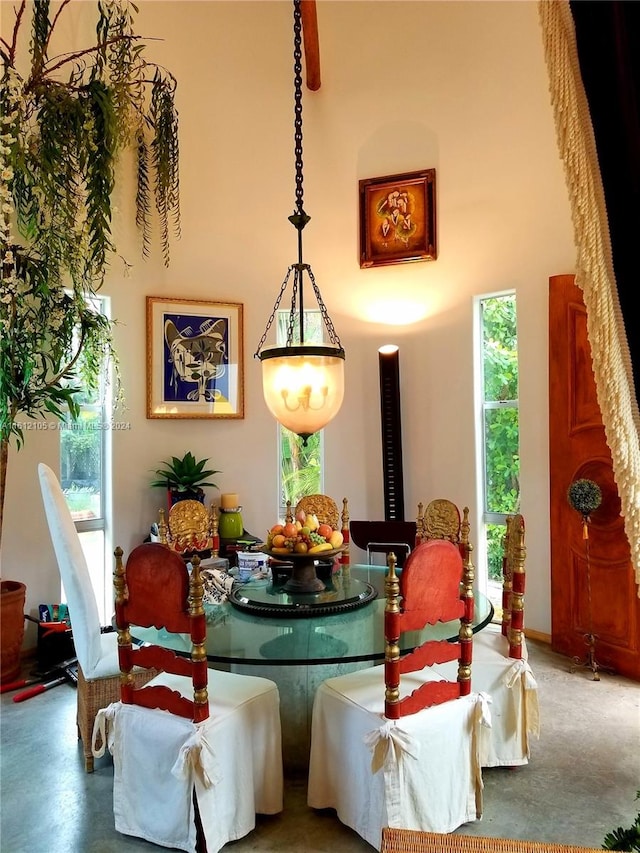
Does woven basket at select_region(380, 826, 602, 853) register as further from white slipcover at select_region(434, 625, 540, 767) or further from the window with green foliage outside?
the window with green foliage outside

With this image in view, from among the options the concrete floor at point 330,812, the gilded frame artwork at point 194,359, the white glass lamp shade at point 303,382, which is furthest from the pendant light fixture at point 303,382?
the gilded frame artwork at point 194,359

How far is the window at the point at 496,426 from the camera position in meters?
4.10

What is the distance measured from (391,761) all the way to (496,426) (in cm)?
281

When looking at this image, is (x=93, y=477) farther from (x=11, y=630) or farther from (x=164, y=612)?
(x=164, y=612)

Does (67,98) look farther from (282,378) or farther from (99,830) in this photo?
(99,830)

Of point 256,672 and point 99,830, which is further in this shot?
point 256,672

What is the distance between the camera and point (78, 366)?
11.6 ft

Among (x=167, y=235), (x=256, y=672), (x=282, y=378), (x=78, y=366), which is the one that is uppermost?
(x=167, y=235)

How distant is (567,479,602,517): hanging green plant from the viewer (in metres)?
3.25

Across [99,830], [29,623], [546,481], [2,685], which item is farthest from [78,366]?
[546,481]

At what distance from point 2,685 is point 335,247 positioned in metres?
3.67

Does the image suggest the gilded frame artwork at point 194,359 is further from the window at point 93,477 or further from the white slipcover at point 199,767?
the white slipcover at point 199,767

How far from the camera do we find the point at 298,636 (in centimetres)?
213

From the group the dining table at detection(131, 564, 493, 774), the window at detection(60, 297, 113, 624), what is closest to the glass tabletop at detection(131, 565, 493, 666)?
the dining table at detection(131, 564, 493, 774)
